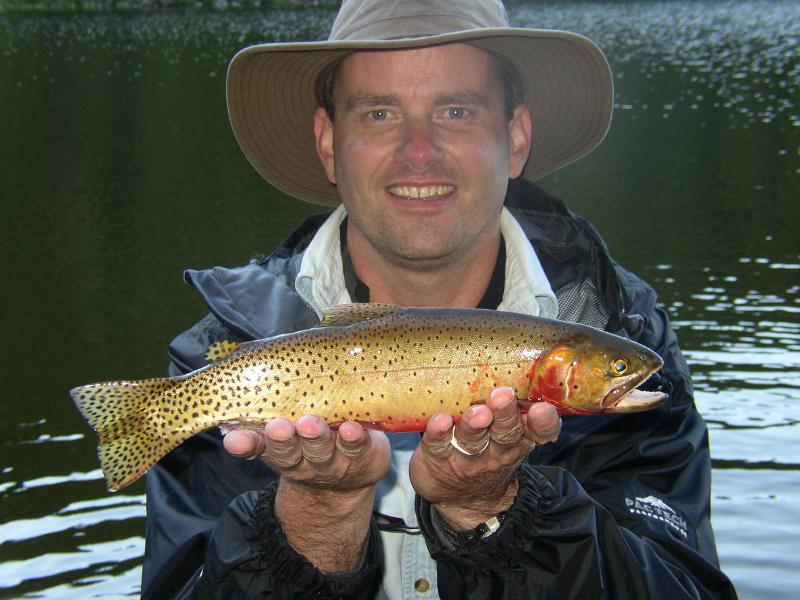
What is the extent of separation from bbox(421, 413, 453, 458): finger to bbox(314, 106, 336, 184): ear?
220cm

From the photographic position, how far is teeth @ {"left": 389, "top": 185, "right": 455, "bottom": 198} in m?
4.59

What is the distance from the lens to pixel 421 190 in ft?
15.1

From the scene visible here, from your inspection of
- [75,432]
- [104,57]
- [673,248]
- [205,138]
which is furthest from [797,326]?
[104,57]

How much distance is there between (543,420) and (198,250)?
13924mm

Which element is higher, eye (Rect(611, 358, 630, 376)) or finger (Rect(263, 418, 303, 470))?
eye (Rect(611, 358, 630, 376))

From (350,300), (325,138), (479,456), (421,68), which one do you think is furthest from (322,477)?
(325,138)

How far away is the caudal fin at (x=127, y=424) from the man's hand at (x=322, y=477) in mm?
375

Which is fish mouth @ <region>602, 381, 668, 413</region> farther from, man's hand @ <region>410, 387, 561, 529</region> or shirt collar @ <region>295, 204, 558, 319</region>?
shirt collar @ <region>295, 204, 558, 319</region>

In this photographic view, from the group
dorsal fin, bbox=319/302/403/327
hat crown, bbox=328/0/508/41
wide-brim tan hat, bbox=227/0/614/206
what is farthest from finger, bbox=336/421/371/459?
hat crown, bbox=328/0/508/41

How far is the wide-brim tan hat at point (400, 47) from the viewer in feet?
15.1

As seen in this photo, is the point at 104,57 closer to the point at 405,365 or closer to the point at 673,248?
the point at 673,248

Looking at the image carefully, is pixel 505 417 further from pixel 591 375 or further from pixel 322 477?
pixel 322 477

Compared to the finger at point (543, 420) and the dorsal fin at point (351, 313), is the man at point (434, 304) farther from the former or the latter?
the dorsal fin at point (351, 313)

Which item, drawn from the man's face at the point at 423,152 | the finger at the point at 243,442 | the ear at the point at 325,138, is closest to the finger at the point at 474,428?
the finger at the point at 243,442
